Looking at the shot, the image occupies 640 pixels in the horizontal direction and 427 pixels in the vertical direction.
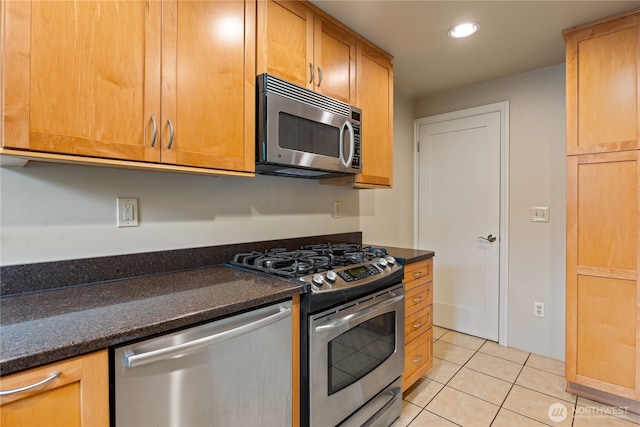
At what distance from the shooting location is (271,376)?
120 centimetres

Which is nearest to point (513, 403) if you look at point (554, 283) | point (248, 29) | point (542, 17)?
point (554, 283)

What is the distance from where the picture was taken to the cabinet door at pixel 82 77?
912 millimetres

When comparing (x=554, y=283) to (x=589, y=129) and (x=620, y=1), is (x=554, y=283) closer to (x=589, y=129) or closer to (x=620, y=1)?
(x=589, y=129)

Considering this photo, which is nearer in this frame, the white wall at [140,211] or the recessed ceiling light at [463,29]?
the white wall at [140,211]

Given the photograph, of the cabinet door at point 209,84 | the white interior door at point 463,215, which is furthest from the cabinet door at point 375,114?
the white interior door at point 463,215

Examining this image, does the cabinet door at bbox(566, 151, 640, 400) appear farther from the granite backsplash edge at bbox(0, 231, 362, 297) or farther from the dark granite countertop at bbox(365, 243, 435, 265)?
the granite backsplash edge at bbox(0, 231, 362, 297)

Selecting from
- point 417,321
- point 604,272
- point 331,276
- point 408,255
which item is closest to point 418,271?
point 408,255

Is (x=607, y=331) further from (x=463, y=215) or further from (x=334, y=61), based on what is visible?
(x=334, y=61)

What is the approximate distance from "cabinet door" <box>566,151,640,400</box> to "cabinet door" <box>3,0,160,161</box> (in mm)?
2412

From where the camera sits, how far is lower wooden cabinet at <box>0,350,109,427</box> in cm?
70

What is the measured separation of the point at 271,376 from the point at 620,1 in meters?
2.63

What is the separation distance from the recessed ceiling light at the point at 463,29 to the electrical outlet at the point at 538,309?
216 cm

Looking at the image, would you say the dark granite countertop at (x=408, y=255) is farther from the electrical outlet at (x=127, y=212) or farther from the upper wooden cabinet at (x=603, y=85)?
the electrical outlet at (x=127, y=212)

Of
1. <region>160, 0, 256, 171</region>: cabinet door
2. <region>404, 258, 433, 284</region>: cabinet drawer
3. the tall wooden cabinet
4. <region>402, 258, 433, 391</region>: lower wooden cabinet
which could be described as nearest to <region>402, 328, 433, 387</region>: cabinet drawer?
<region>402, 258, 433, 391</region>: lower wooden cabinet
